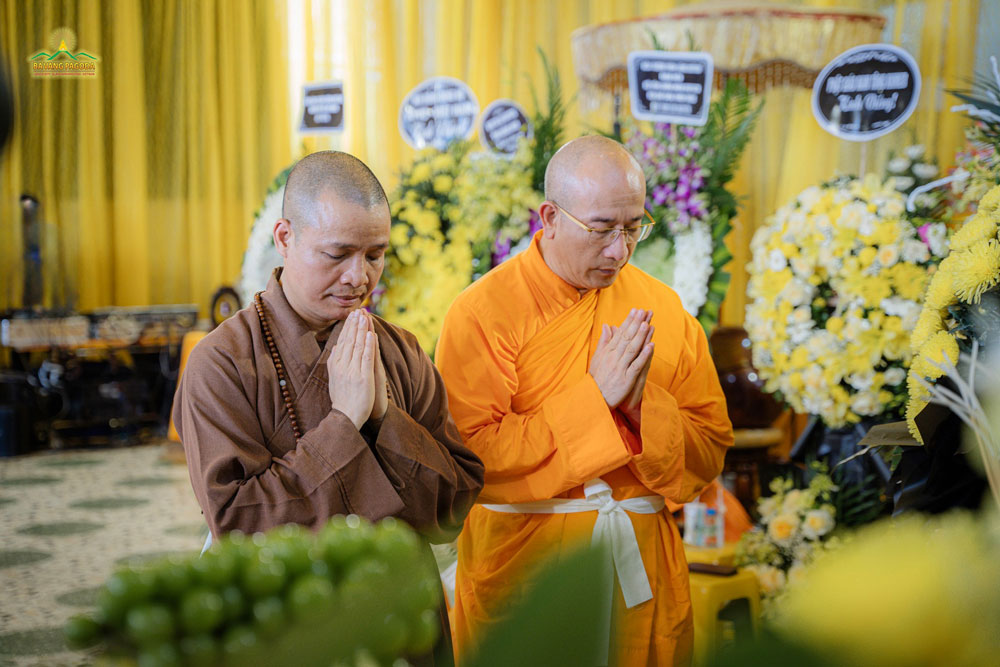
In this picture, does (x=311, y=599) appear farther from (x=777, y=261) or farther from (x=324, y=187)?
(x=777, y=261)

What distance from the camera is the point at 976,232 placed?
1.43 m

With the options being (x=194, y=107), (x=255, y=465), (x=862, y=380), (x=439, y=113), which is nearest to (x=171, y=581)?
(x=255, y=465)

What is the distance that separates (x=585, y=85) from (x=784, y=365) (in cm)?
279

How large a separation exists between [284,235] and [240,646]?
3.58 ft

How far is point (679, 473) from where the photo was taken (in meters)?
1.90

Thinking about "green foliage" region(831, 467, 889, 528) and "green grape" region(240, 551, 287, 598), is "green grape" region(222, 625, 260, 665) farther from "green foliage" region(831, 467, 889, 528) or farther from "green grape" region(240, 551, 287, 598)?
"green foliage" region(831, 467, 889, 528)

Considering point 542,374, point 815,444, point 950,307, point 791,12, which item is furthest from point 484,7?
point 950,307

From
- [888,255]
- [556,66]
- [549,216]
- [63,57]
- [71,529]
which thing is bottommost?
[71,529]

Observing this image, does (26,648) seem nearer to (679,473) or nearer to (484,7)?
(679,473)

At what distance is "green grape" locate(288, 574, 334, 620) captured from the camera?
0.55 m

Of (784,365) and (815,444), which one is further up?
(784,365)

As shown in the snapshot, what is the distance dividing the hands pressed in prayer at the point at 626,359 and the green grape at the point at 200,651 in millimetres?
1319

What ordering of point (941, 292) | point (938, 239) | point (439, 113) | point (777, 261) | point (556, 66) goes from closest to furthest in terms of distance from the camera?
point (941, 292) → point (938, 239) → point (777, 261) → point (439, 113) → point (556, 66)

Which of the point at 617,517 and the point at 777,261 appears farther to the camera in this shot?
the point at 777,261
